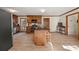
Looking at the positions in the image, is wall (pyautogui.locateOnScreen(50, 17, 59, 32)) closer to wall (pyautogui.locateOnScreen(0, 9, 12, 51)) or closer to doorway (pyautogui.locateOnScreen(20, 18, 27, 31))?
doorway (pyautogui.locateOnScreen(20, 18, 27, 31))

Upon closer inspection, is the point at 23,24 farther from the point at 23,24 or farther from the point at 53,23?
the point at 53,23

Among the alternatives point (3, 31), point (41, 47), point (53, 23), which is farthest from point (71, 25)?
point (3, 31)

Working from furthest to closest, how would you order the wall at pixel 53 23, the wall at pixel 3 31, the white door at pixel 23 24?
the white door at pixel 23 24 → the wall at pixel 53 23 → the wall at pixel 3 31

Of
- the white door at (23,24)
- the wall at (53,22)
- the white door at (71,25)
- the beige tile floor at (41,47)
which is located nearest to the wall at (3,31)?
the beige tile floor at (41,47)

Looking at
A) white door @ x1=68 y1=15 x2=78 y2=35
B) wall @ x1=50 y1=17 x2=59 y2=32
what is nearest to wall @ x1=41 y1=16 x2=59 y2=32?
wall @ x1=50 y1=17 x2=59 y2=32

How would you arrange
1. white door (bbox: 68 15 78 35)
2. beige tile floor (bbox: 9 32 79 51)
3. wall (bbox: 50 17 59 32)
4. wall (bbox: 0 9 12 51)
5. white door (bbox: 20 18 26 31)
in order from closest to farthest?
wall (bbox: 0 9 12 51)
beige tile floor (bbox: 9 32 79 51)
white door (bbox: 68 15 78 35)
wall (bbox: 50 17 59 32)
white door (bbox: 20 18 26 31)

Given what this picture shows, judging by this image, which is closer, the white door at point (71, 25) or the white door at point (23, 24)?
the white door at point (71, 25)

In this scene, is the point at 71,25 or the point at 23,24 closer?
the point at 71,25

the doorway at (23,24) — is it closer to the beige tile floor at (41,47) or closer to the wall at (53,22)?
the wall at (53,22)

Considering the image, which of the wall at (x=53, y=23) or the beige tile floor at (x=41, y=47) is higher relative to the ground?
the wall at (x=53, y=23)

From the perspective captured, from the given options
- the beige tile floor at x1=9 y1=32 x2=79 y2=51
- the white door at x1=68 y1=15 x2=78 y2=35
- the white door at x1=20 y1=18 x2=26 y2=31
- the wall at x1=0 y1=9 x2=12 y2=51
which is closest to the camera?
the wall at x1=0 y1=9 x2=12 y2=51
